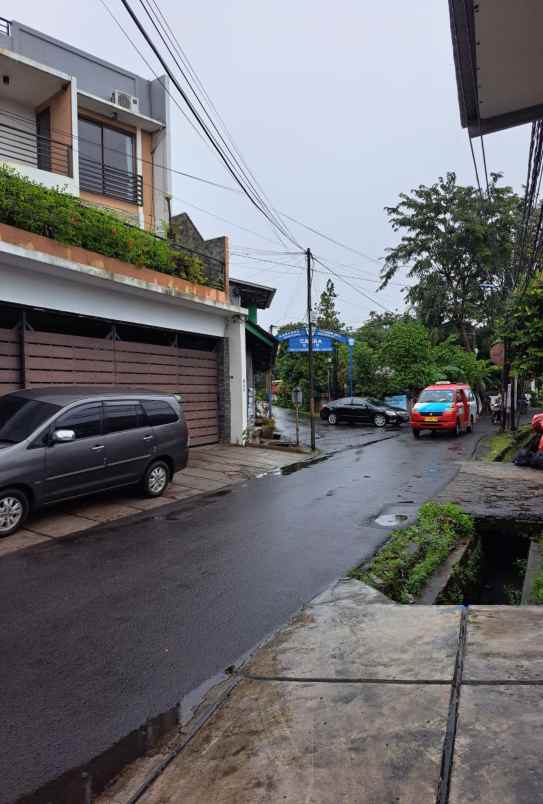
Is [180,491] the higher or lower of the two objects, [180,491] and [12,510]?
the lower

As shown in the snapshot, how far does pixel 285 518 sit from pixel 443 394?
1522cm

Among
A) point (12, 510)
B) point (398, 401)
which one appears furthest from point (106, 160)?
point (398, 401)

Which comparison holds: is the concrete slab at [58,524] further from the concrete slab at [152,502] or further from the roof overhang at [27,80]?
the roof overhang at [27,80]

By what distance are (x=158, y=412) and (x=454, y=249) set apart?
92.1ft

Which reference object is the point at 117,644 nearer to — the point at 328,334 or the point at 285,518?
the point at 285,518

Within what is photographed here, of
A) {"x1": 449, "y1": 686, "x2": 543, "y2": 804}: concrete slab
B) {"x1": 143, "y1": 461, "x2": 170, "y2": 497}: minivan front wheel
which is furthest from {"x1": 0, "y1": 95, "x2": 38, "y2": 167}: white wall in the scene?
{"x1": 449, "y1": 686, "x2": 543, "y2": 804}: concrete slab

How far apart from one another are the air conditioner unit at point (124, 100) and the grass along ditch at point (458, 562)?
1614 centimetres

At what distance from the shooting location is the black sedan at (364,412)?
26.0 meters

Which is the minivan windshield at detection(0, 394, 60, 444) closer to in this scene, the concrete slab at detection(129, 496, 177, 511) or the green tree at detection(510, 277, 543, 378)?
the concrete slab at detection(129, 496, 177, 511)

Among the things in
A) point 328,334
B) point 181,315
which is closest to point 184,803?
point 181,315

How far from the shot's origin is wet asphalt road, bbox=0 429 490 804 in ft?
10.5

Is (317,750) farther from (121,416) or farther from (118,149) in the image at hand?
(118,149)

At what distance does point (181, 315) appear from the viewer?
48.4ft

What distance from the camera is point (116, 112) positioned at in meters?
17.6
